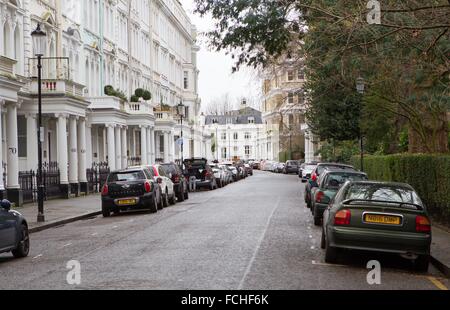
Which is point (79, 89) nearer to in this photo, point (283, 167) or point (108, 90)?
point (108, 90)

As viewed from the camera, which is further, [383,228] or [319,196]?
[319,196]

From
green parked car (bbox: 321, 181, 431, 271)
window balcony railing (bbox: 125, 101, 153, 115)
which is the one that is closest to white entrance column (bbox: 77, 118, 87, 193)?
window balcony railing (bbox: 125, 101, 153, 115)

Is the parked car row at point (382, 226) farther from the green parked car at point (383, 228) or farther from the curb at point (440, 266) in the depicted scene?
the curb at point (440, 266)

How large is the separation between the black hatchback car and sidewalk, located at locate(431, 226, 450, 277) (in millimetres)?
10890

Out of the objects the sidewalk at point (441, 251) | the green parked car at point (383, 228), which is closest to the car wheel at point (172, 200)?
the sidewalk at point (441, 251)

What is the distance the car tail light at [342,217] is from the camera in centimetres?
1251

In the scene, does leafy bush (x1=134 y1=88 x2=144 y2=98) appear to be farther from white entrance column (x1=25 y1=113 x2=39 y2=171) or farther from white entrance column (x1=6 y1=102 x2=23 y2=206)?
white entrance column (x1=6 y1=102 x2=23 y2=206)

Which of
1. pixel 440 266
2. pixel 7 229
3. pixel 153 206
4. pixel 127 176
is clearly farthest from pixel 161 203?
pixel 440 266

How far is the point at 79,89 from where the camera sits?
36906mm

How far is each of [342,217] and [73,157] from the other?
2544 centimetres

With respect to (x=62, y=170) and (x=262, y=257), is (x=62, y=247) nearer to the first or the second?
(x=262, y=257)

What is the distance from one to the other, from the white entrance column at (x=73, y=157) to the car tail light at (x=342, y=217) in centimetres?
2529

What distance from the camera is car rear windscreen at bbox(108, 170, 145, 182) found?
26109 mm
